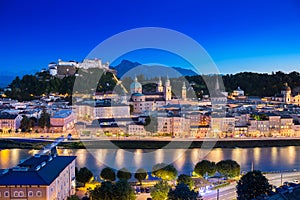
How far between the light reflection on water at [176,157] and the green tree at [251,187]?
53.3 inches

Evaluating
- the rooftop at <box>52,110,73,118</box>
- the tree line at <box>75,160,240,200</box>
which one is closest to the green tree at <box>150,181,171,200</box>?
the tree line at <box>75,160,240,200</box>

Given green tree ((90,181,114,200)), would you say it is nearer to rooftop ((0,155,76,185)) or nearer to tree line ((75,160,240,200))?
tree line ((75,160,240,200))

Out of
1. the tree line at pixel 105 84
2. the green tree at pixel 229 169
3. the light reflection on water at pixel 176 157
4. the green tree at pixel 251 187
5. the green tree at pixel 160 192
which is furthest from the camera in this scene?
the tree line at pixel 105 84

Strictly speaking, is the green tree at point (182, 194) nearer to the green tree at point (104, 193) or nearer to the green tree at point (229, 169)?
the green tree at point (104, 193)

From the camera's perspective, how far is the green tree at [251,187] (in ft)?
9.41

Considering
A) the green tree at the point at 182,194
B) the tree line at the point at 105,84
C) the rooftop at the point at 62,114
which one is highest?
the tree line at the point at 105,84

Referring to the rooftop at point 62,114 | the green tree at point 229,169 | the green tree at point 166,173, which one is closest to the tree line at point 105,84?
the rooftop at point 62,114

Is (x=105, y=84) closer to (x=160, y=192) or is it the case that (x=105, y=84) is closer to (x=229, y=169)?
(x=229, y=169)

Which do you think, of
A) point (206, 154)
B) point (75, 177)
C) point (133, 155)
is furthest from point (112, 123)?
point (75, 177)

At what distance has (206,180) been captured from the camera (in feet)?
11.7

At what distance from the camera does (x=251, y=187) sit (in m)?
2.90

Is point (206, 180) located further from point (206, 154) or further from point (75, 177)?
point (206, 154)

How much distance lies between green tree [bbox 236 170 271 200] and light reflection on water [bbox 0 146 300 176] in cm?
135

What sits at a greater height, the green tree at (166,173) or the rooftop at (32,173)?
the rooftop at (32,173)
